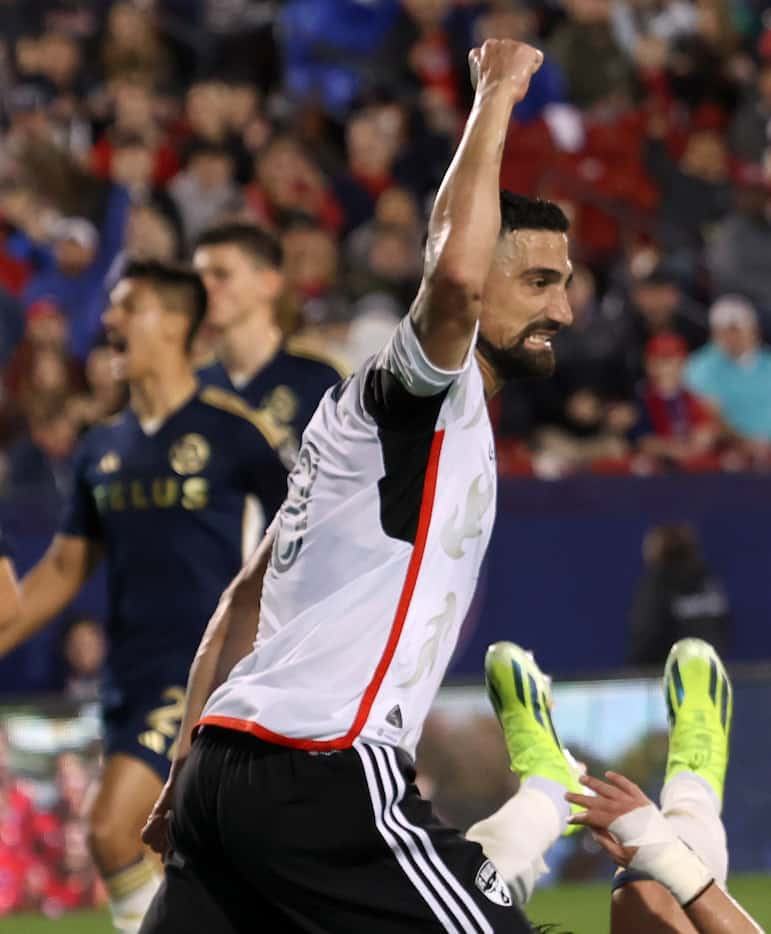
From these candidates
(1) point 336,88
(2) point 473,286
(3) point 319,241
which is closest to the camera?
(2) point 473,286

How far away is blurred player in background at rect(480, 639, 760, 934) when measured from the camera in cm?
447

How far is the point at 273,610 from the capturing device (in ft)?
13.1

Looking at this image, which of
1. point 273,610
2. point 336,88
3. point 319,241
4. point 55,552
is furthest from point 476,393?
point 336,88

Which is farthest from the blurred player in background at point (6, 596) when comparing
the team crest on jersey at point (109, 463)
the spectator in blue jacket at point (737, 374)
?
the spectator in blue jacket at point (737, 374)

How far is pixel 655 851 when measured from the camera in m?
4.48

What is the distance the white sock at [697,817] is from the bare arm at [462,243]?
1.72 meters

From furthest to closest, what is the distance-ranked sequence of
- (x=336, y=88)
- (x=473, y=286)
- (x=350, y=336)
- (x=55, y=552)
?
(x=336, y=88) < (x=350, y=336) < (x=55, y=552) < (x=473, y=286)

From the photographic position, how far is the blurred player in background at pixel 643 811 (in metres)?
4.47

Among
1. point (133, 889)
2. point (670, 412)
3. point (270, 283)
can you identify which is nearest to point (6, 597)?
point (133, 889)

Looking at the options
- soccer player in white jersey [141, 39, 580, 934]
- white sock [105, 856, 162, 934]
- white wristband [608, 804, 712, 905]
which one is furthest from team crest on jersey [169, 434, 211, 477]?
soccer player in white jersey [141, 39, 580, 934]

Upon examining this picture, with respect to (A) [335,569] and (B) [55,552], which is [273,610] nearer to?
(A) [335,569]

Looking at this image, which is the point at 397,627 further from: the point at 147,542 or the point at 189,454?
the point at 189,454

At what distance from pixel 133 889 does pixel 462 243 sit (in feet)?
10.6

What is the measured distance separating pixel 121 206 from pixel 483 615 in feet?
12.3
